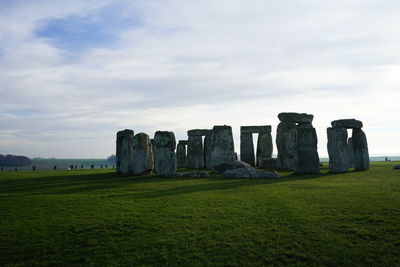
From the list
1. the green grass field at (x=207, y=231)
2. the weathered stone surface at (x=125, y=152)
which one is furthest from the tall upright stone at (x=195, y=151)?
the green grass field at (x=207, y=231)

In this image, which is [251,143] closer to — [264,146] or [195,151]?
[264,146]

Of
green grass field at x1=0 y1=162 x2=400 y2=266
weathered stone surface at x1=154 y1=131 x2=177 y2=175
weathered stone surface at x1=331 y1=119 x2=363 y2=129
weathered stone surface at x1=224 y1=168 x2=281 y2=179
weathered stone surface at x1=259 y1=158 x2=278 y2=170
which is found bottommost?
green grass field at x1=0 y1=162 x2=400 y2=266

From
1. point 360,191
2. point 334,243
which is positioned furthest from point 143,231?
point 360,191

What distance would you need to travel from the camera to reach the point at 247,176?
1644 cm

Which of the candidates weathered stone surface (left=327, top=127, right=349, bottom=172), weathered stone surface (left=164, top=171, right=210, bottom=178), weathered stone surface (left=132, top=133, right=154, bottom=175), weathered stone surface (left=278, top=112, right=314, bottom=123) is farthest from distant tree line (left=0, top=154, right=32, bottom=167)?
weathered stone surface (left=327, top=127, right=349, bottom=172)

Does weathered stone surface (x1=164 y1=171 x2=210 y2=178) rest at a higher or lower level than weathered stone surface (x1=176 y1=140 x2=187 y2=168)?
lower

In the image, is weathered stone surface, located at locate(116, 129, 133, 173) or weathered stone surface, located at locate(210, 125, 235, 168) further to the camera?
weathered stone surface, located at locate(210, 125, 235, 168)

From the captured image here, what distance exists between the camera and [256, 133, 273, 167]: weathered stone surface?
26.9 meters

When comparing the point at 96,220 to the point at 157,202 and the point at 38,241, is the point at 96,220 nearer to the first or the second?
the point at 38,241

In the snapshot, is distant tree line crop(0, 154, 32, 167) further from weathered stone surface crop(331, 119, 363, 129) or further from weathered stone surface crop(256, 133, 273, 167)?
weathered stone surface crop(331, 119, 363, 129)

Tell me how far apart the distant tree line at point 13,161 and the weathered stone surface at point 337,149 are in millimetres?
81544

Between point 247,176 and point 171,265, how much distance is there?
36.2ft

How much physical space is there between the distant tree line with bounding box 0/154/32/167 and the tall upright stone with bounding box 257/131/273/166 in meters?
73.5

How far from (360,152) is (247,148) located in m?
9.60
